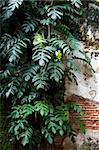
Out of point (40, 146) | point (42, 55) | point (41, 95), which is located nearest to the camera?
point (42, 55)

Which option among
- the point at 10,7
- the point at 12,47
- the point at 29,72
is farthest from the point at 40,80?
the point at 10,7

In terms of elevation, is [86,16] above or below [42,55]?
above

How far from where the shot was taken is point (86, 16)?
3600 mm

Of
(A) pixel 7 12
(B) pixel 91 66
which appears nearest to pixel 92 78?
(B) pixel 91 66

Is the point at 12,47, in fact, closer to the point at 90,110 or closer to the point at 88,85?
the point at 88,85

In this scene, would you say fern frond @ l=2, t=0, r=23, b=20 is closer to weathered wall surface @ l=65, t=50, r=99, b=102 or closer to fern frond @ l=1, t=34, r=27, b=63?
fern frond @ l=1, t=34, r=27, b=63

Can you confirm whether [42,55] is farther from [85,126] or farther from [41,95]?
[85,126]

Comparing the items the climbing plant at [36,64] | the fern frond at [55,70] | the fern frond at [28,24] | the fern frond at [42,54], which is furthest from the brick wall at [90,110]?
the fern frond at [28,24]

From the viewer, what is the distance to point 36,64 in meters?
3.19

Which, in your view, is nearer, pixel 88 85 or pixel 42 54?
pixel 42 54

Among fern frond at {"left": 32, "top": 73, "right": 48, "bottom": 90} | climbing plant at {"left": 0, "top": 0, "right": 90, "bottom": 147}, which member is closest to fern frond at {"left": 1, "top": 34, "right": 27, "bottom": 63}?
climbing plant at {"left": 0, "top": 0, "right": 90, "bottom": 147}

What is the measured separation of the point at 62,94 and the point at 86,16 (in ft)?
2.81

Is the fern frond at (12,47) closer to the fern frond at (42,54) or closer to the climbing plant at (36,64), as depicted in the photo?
the climbing plant at (36,64)

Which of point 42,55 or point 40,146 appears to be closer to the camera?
point 42,55
